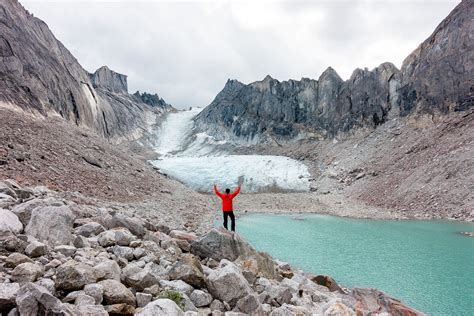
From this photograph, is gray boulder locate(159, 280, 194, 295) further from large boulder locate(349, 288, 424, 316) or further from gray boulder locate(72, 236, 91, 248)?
large boulder locate(349, 288, 424, 316)

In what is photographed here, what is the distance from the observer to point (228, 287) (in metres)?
6.83

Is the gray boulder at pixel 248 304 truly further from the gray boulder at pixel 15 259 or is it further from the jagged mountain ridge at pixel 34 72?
the jagged mountain ridge at pixel 34 72

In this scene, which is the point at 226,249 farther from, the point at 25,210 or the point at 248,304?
the point at 25,210

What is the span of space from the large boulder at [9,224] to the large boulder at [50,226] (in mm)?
207

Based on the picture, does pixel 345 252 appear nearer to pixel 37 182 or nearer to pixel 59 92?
pixel 37 182

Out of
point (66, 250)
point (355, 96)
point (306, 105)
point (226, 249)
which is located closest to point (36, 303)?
point (66, 250)

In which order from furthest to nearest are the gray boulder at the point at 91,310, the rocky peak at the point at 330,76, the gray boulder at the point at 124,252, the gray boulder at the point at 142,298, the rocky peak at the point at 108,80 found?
the rocky peak at the point at 108,80 → the rocky peak at the point at 330,76 → the gray boulder at the point at 124,252 → the gray boulder at the point at 142,298 → the gray boulder at the point at 91,310

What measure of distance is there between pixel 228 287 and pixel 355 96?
7467 cm

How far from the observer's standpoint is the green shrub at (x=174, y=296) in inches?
230

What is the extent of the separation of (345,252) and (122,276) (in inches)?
696

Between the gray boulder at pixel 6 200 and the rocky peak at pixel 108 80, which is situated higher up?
the rocky peak at pixel 108 80

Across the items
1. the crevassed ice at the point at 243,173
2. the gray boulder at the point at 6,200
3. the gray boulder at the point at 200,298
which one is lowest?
the gray boulder at the point at 200,298

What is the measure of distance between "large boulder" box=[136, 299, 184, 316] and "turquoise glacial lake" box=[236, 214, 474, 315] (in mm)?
11383

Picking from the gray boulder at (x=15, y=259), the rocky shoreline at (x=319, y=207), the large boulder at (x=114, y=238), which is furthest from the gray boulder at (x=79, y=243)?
the rocky shoreline at (x=319, y=207)
